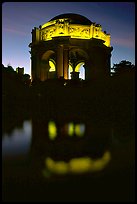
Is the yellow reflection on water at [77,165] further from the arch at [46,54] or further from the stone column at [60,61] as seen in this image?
the arch at [46,54]

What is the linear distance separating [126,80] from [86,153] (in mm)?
12308

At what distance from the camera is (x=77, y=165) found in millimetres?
5340

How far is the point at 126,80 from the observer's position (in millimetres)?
17562

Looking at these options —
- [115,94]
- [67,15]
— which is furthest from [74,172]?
[67,15]

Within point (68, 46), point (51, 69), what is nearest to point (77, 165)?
point (68, 46)

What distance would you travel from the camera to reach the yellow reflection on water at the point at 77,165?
501 centimetres

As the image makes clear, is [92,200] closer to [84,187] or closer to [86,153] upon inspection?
[84,187]

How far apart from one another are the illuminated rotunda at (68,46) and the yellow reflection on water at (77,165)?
84.5ft

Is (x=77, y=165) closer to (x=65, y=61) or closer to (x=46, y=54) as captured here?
(x=65, y=61)

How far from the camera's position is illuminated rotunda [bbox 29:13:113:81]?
100.0 feet

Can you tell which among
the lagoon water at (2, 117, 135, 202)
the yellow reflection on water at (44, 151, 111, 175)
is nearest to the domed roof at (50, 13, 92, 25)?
the lagoon water at (2, 117, 135, 202)

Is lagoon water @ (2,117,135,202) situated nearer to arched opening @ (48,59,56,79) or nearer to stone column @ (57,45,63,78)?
stone column @ (57,45,63,78)

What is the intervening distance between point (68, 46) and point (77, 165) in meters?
26.2

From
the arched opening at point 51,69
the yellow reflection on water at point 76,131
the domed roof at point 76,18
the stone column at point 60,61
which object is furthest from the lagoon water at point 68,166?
the arched opening at point 51,69
